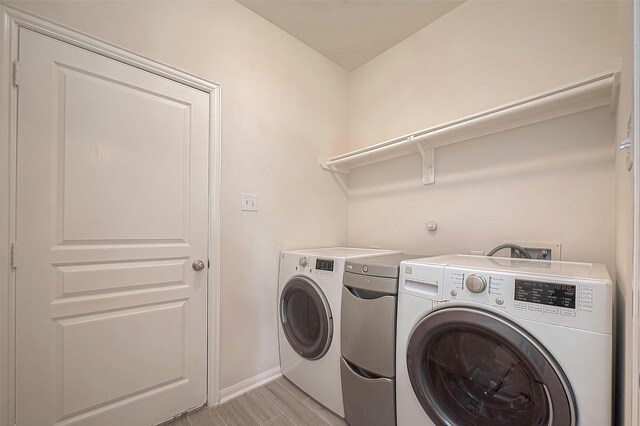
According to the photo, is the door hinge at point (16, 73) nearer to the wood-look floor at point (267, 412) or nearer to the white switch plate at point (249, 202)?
the white switch plate at point (249, 202)

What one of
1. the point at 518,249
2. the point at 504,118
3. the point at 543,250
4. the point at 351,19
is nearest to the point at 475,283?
the point at 518,249

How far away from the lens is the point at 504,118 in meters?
1.43

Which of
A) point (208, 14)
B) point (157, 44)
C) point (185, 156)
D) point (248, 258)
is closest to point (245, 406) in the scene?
point (248, 258)

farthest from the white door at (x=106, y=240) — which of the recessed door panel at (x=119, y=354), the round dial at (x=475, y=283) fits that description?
the round dial at (x=475, y=283)

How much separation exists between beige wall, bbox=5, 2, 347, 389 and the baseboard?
4cm

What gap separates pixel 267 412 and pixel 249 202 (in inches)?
50.8

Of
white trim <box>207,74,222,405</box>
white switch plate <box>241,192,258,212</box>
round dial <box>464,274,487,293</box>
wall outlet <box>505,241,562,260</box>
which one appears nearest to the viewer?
round dial <box>464,274,487,293</box>

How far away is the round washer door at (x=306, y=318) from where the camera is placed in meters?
1.52

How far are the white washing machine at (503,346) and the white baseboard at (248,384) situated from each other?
39.9 inches

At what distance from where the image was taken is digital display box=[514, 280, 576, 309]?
801 mm

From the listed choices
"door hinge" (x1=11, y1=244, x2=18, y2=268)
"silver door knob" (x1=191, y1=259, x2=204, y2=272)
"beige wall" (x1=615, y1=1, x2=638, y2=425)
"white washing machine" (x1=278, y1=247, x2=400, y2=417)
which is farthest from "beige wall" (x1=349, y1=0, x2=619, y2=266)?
"door hinge" (x1=11, y1=244, x2=18, y2=268)

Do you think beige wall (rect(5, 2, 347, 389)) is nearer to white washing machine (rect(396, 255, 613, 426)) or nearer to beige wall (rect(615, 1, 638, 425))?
white washing machine (rect(396, 255, 613, 426))

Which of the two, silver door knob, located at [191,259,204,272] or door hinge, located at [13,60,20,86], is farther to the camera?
silver door knob, located at [191,259,204,272]

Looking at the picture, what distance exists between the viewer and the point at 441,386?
1070 mm
